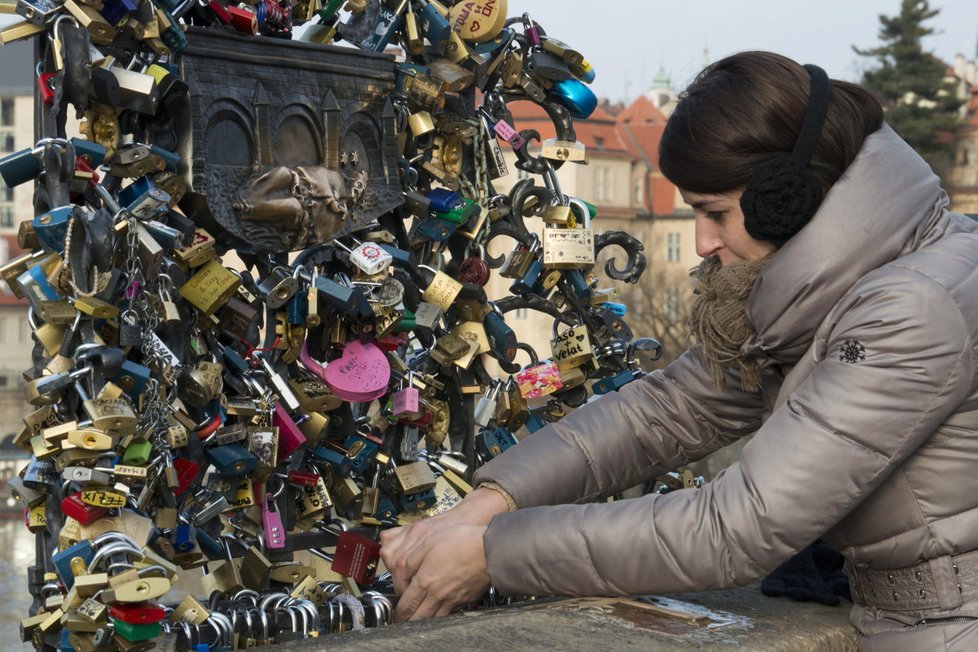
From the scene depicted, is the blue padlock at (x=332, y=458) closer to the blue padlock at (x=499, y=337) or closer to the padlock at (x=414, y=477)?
the padlock at (x=414, y=477)

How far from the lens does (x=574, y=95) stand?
10.6 ft

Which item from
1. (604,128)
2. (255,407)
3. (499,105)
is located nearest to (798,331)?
(255,407)

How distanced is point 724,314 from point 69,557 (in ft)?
3.65

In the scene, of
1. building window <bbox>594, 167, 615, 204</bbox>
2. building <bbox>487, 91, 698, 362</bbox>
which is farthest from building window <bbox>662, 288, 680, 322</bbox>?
building window <bbox>594, 167, 615, 204</bbox>

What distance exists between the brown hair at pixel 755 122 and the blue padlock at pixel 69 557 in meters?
1.11

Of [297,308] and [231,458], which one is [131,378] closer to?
[231,458]

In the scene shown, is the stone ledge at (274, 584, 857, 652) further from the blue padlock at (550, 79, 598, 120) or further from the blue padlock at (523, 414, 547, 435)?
the blue padlock at (550, 79, 598, 120)

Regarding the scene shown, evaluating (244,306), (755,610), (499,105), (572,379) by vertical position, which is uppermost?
(499,105)

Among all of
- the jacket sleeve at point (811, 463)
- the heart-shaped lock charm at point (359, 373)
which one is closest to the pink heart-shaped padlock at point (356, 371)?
the heart-shaped lock charm at point (359, 373)

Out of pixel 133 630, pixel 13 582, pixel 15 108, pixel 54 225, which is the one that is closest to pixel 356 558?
pixel 133 630

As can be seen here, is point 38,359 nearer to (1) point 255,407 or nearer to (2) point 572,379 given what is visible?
(1) point 255,407

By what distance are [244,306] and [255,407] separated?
0.19 m

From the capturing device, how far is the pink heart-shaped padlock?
9.20 ft

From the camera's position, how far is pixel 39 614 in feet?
7.85
